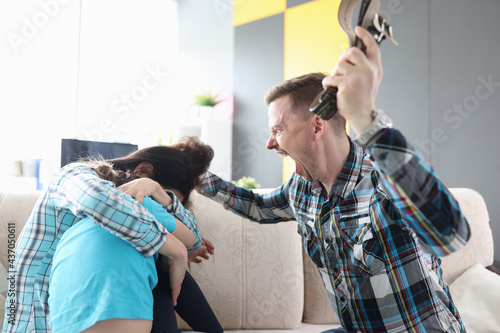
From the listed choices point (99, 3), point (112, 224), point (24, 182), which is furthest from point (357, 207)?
point (99, 3)

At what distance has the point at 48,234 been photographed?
1096 millimetres

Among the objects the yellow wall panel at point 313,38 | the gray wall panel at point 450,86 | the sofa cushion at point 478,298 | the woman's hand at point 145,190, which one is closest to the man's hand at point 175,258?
the woman's hand at point 145,190

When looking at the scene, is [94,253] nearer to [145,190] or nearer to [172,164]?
[145,190]

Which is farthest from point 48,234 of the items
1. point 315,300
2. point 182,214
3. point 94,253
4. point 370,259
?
point 315,300

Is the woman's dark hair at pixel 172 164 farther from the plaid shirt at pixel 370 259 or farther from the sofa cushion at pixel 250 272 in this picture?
the plaid shirt at pixel 370 259

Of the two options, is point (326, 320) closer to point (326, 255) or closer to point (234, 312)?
point (234, 312)

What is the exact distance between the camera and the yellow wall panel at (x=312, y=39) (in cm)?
350

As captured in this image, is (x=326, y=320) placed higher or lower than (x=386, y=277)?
lower

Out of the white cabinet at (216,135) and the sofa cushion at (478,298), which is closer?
the sofa cushion at (478,298)

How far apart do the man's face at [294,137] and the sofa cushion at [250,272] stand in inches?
18.8

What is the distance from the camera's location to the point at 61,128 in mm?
3689

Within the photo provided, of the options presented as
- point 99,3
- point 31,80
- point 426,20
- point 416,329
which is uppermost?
point 99,3

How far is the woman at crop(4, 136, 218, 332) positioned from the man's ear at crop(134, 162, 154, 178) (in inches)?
1.8

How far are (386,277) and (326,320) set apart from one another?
0.71 metres
